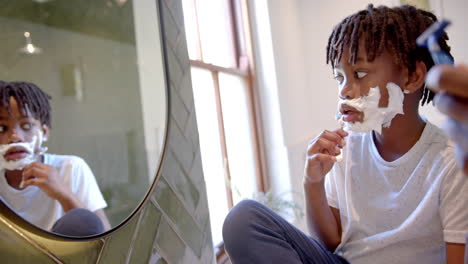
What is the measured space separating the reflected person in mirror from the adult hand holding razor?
1.62 ft

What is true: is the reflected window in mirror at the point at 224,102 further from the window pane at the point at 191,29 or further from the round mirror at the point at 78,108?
the round mirror at the point at 78,108

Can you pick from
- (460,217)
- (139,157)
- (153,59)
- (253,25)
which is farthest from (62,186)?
(253,25)

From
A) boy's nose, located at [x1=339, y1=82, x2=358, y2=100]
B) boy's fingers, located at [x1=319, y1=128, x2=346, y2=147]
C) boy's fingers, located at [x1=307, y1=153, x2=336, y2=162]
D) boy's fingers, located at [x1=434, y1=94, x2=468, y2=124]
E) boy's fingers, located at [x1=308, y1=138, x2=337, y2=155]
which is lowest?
boy's fingers, located at [x1=307, y1=153, x2=336, y2=162]

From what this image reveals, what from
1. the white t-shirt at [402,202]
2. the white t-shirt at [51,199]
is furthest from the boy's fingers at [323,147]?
the white t-shirt at [51,199]

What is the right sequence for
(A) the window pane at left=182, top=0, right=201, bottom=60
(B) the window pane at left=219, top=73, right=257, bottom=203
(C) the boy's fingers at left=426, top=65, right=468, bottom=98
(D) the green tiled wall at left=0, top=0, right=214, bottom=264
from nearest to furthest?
(C) the boy's fingers at left=426, top=65, right=468, bottom=98 → (D) the green tiled wall at left=0, top=0, right=214, bottom=264 → (A) the window pane at left=182, top=0, right=201, bottom=60 → (B) the window pane at left=219, top=73, right=257, bottom=203

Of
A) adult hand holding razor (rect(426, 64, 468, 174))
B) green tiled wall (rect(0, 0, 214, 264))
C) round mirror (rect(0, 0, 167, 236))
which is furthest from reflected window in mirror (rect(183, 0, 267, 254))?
adult hand holding razor (rect(426, 64, 468, 174))

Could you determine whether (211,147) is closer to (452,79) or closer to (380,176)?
(380,176)

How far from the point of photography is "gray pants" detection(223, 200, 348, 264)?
72cm

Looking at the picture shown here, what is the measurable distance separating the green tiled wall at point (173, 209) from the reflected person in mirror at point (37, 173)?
44 millimetres

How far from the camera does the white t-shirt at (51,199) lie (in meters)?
0.53

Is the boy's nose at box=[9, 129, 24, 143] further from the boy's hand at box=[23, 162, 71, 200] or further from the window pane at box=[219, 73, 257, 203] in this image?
the window pane at box=[219, 73, 257, 203]

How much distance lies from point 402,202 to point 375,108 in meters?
0.19

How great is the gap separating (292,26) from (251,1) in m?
0.31

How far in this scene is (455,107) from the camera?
34cm
